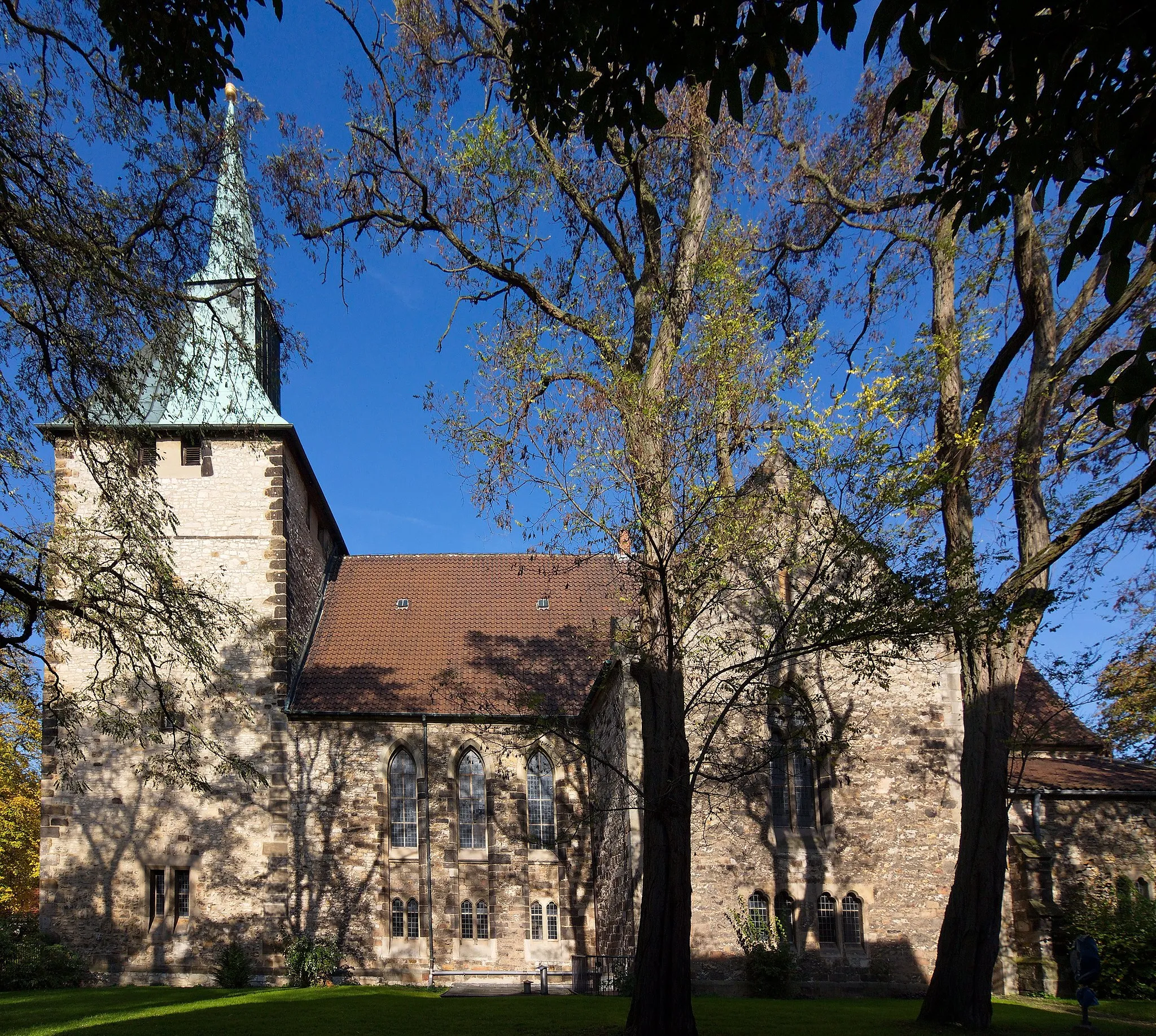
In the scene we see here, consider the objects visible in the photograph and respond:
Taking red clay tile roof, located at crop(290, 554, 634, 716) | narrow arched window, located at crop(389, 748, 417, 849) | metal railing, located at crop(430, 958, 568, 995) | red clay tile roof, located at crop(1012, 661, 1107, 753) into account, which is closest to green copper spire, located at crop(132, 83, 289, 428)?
red clay tile roof, located at crop(290, 554, 634, 716)

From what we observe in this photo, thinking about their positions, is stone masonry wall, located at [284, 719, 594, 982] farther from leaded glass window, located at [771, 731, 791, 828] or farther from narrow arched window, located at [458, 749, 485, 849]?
leaded glass window, located at [771, 731, 791, 828]

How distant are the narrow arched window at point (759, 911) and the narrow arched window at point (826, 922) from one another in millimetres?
876

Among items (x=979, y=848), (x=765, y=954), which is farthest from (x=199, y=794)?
(x=979, y=848)

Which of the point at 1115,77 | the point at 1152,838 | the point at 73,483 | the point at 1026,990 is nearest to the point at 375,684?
the point at 73,483

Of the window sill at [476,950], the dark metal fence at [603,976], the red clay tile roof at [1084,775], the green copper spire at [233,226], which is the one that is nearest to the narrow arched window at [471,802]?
the window sill at [476,950]

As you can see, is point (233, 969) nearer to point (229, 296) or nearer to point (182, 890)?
point (182, 890)

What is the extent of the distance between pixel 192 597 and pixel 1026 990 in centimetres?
1456

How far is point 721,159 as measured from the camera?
14531 mm

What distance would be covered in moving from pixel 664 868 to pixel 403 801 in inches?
443

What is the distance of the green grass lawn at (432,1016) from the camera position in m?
12.2

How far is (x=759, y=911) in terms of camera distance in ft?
57.5

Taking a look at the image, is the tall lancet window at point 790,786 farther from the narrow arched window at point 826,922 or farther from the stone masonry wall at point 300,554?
the stone masonry wall at point 300,554

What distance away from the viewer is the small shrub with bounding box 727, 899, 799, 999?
16.7 metres

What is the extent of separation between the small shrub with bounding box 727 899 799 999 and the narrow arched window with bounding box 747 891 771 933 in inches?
0.6
